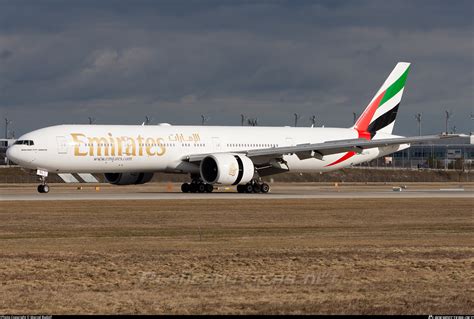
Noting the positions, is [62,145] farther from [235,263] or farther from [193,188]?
[235,263]

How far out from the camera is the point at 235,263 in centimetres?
2155

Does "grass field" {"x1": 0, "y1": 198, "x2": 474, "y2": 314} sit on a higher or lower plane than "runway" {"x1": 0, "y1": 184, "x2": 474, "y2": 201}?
lower

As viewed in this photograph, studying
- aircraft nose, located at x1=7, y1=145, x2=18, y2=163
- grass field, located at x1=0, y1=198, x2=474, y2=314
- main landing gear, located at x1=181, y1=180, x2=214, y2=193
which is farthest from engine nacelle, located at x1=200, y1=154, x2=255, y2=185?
grass field, located at x1=0, y1=198, x2=474, y2=314

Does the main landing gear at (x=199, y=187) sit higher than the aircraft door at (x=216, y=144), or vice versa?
the aircraft door at (x=216, y=144)

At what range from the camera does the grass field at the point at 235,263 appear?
1667cm

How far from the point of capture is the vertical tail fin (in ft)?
224

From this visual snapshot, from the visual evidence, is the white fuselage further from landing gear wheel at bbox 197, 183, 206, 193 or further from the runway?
the runway

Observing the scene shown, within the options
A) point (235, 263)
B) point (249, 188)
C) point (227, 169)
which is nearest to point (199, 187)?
point (249, 188)

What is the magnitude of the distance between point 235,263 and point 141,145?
35598mm

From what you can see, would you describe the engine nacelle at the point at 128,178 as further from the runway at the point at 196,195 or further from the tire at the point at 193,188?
the tire at the point at 193,188

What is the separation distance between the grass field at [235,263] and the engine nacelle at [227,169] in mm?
17138

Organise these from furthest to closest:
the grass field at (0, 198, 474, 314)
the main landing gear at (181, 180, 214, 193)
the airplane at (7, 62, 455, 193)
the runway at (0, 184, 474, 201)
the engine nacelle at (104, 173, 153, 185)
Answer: the engine nacelle at (104, 173, 153, 185), the main landing gear at (181, 180, 214, 193), the airplane at (7, 62, 455, 193), the runway at (0, 184, 474, 201), the grass field at (0, 198, 474, 314)

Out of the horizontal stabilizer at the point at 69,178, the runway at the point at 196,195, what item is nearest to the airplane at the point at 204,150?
the runway at the point at 196,195

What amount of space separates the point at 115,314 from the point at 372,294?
514cm
